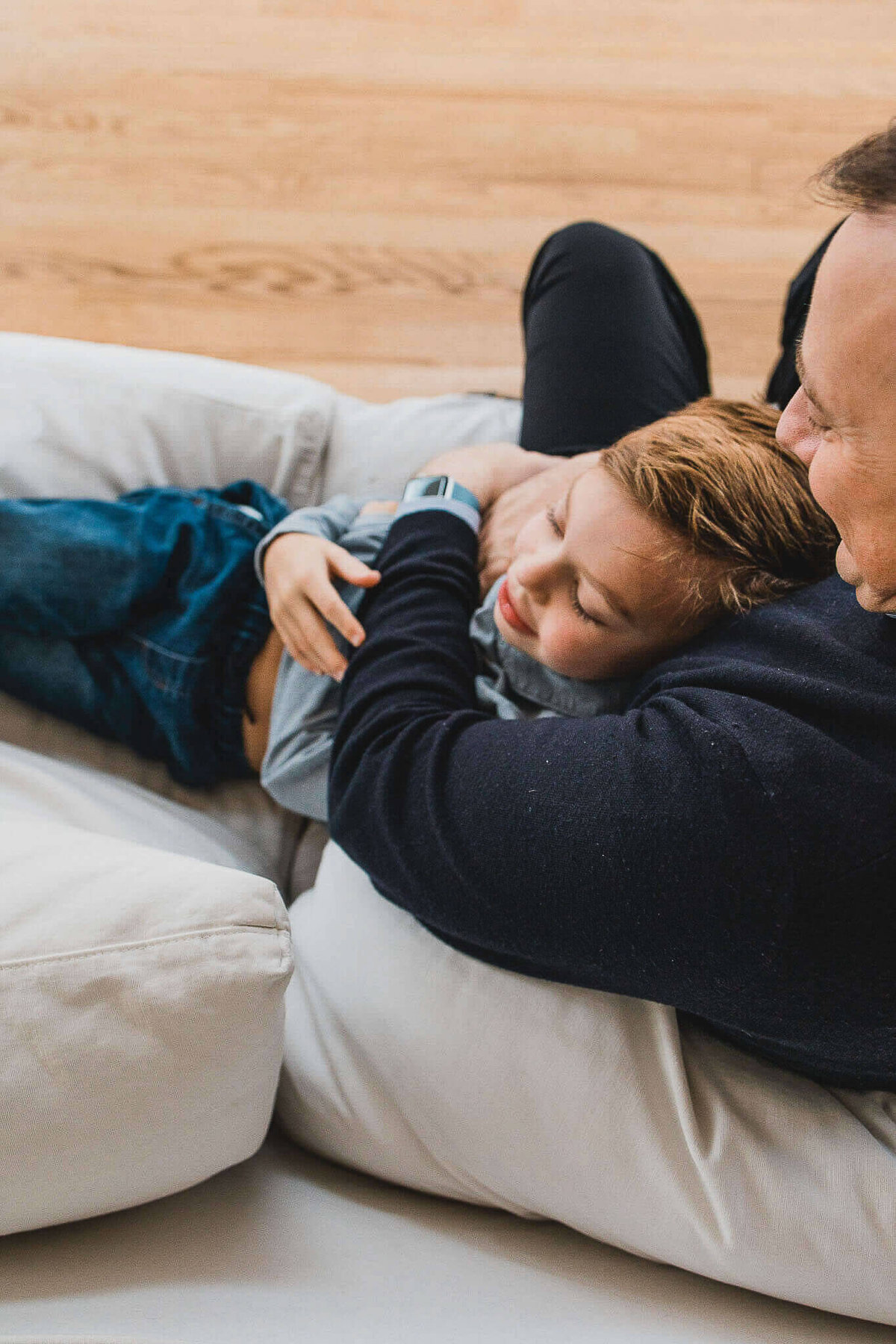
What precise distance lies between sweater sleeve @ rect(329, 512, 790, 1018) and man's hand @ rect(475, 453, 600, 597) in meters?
0.25

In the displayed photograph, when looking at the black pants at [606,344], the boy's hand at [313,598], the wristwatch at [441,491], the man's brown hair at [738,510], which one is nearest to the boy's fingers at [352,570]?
the boy's hand at [313,598]

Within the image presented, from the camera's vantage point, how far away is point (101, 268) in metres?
1.79

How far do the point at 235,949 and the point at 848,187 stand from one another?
0.59m

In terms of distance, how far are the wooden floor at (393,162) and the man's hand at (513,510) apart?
707mm

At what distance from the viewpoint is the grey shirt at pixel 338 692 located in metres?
0.91

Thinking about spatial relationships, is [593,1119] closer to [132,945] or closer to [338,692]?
[132,945]

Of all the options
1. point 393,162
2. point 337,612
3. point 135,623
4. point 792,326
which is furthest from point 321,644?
point 393,162

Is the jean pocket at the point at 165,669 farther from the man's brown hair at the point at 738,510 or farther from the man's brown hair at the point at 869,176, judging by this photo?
the man's brown hair at the point at 869,176

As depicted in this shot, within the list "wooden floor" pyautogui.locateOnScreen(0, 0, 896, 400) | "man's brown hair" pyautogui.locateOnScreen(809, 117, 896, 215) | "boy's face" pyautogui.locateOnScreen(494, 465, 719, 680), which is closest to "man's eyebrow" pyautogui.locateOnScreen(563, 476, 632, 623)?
"boy's face" pyautogui.locateOnScreen(494, 465, 719, 680)

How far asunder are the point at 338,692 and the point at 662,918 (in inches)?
19.2

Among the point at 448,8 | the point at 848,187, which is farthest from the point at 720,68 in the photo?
the point at 848,187

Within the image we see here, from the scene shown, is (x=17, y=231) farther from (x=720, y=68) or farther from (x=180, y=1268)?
(x=180, y=1268)

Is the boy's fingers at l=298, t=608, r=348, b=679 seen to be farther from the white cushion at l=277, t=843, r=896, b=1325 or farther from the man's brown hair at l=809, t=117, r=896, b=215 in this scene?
the man's brown hair at l=809, t=117, r=896, b=215

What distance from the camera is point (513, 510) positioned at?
1.09 meters
